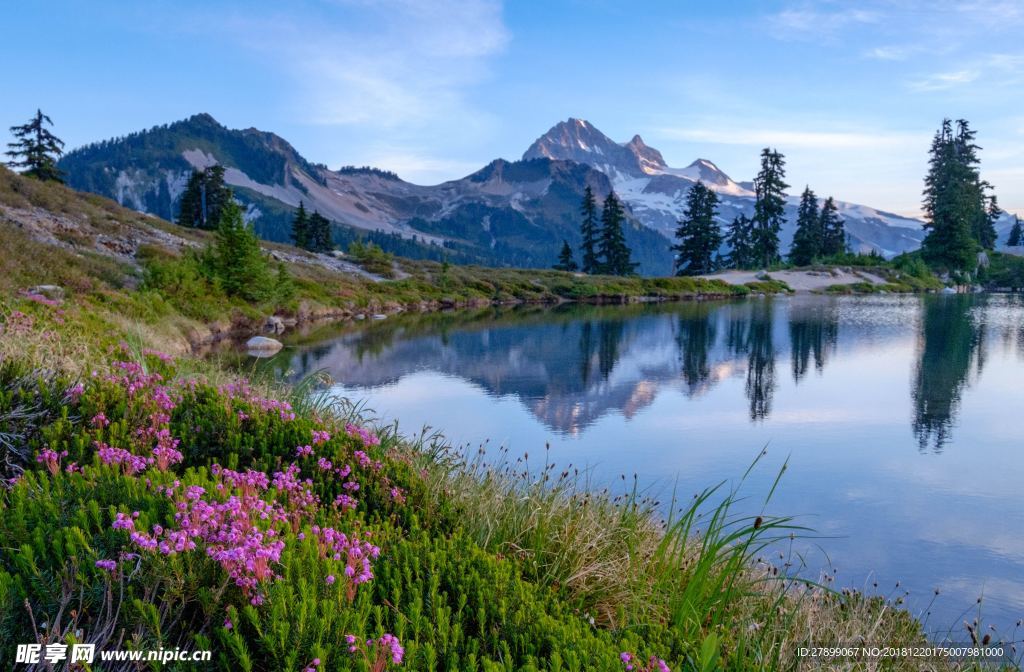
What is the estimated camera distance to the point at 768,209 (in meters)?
90.2

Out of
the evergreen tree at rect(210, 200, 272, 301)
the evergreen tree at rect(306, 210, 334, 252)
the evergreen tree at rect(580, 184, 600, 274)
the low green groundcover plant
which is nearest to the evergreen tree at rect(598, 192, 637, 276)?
the evergreen tree at rect(580, 184, 600, 274)

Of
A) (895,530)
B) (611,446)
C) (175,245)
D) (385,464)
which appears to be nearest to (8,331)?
(385,464)

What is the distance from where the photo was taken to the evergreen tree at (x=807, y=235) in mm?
87938

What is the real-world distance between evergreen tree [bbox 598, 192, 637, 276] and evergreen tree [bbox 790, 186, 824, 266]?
23526 millimetres

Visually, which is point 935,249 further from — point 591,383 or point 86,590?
point 86,590

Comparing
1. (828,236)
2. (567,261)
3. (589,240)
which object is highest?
(828,236)

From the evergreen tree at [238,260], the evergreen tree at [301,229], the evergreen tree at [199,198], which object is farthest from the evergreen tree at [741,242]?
the evergreen tree at [238,260]

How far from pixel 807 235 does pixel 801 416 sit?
275 ft

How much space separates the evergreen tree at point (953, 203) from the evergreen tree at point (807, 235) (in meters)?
12.9

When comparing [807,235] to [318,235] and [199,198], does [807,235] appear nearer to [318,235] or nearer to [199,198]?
[318,235]

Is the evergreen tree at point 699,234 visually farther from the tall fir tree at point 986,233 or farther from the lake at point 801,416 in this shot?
the lake at point 801,416

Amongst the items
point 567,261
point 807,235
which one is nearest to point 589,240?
point 567,261

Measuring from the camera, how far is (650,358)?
77.6ft

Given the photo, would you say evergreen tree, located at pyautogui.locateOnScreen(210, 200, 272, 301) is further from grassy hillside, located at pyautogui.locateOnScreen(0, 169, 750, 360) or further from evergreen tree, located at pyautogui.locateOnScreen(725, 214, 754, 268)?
evergreen tree, located at pyautogui.locateOnScreen(725, 214, 754, 268)
